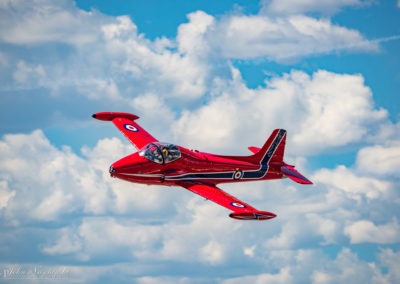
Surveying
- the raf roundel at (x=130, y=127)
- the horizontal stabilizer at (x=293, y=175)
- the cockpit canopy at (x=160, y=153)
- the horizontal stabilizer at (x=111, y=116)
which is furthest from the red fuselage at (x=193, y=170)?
the horizontal stabilizer at (x=111, y=116)

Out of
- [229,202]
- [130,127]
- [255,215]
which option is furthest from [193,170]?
[130,127]

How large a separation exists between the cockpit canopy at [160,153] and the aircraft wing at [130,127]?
520cm

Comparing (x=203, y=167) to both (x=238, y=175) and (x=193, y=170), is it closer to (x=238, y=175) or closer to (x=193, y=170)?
(x=193, y=170)

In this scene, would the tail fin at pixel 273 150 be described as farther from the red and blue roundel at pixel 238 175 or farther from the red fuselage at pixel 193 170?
the red and blue roundel at pixel 238 175

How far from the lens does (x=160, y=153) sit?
180 ft

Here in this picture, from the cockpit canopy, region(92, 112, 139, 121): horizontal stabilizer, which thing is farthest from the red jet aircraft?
region(92, 112, 139, 121): horizontal stabilizer

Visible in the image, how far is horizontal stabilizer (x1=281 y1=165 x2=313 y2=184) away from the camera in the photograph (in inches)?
2422

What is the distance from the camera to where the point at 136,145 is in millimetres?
60750

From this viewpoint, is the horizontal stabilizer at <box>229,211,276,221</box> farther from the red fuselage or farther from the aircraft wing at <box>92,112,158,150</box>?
the aircraft wing at <box>92,112,158,150</box>

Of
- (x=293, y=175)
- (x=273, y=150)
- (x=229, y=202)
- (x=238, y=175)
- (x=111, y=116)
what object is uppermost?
(x=111, y=116)

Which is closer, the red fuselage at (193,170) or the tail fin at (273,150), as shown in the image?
the red fuselage at (193,170)

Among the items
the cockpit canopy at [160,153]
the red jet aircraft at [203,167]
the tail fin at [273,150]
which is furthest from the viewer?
the tail fin at [273,150]

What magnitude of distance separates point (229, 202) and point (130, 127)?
16.8 m

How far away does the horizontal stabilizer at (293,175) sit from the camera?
61.5m
